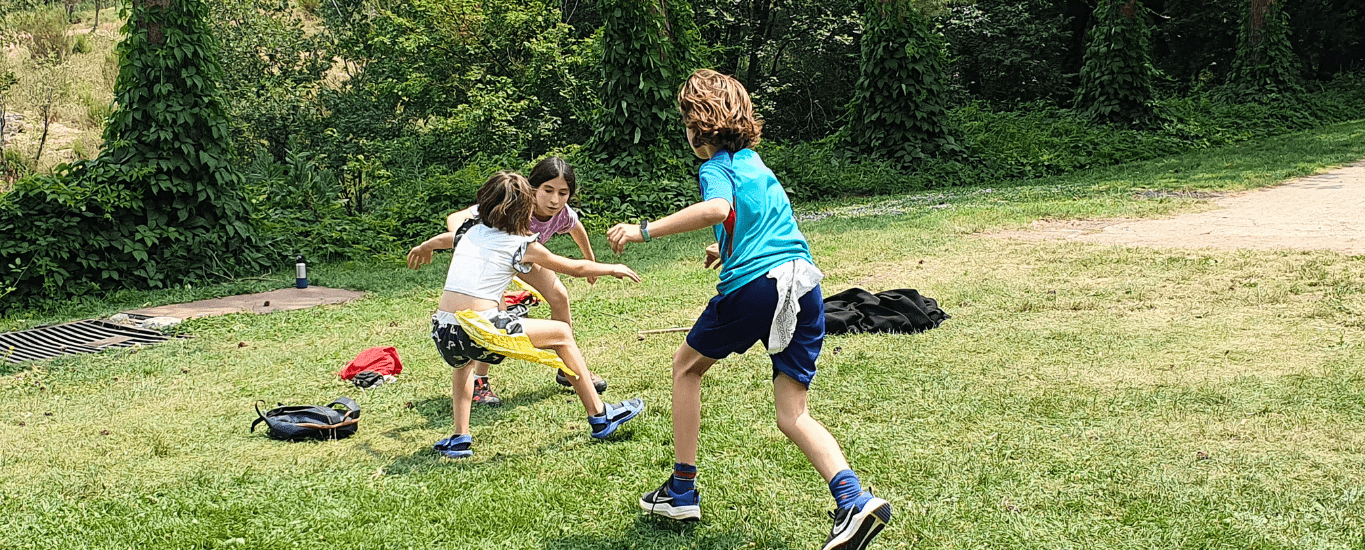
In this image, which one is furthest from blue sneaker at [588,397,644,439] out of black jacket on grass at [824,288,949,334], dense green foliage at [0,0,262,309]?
dense green foliage at [0,0,262,309]

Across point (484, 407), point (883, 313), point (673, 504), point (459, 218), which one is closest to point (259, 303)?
point (484, 407)

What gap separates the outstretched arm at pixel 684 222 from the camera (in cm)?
333

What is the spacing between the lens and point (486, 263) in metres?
4.58

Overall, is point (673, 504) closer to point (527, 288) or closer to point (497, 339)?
point (497, 339)

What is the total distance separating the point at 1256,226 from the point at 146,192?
1044 centimetres

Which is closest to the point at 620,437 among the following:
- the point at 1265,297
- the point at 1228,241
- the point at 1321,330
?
the point at 1321,330

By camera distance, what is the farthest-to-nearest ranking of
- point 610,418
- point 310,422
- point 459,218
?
point 459,218
point 310,422
point 610,418

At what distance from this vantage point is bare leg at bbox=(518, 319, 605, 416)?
4551mm

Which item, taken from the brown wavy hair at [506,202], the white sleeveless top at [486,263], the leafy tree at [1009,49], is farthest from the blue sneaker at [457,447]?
the leafy tree at [1009,49]

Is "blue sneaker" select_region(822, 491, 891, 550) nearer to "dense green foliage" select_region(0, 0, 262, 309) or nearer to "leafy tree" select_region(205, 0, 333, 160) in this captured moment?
"dense green foliage" select_region(0, 0, 262, 309)

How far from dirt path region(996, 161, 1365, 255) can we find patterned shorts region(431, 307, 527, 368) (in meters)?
6.60

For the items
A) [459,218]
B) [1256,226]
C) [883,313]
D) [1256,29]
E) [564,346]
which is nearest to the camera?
[564,346]

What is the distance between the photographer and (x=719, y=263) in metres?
3.71

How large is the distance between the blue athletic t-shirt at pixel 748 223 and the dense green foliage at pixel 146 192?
8504 millimetres
